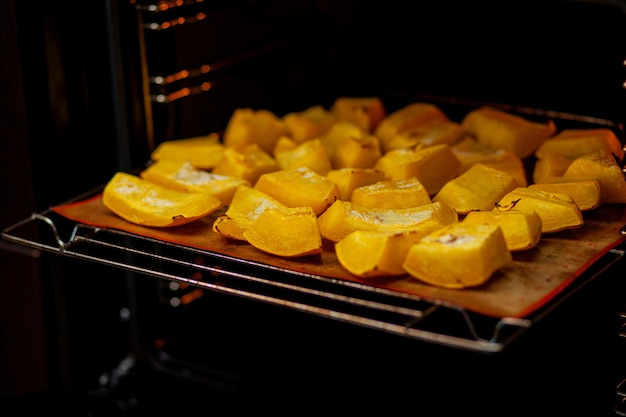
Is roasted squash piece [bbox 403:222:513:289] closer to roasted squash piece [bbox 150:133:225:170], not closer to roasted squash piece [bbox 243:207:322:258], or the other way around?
roasted squash piece [bbox 243:207:322:258]

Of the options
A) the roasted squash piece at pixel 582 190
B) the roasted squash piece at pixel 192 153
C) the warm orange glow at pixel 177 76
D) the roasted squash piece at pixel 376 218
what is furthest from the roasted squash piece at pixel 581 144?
the warm orange glow at pixel 177 76

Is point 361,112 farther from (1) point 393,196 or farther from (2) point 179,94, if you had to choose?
(1) point 393,196

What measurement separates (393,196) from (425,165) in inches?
6.4

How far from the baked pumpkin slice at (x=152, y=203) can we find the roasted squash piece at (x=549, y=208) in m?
0.51

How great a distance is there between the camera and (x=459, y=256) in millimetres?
1305

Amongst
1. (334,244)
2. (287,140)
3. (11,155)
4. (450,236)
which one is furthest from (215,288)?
(11,155)

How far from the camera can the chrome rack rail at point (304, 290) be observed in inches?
48.3

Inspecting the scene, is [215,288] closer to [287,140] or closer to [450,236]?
[450,236]

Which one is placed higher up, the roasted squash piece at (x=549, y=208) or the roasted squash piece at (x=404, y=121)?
the roasted squash piece at (x=404, y=121)

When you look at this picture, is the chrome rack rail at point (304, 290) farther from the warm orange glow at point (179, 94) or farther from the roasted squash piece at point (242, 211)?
the warm orange glow at point (179, 94)

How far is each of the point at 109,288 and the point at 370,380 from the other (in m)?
0.62

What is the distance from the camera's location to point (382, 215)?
1.53m

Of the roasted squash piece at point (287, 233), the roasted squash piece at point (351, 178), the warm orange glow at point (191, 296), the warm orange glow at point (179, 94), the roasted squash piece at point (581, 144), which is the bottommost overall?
the warm orange glow at point (191, 296)

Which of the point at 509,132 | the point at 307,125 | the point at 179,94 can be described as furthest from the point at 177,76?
the point at 509,132
